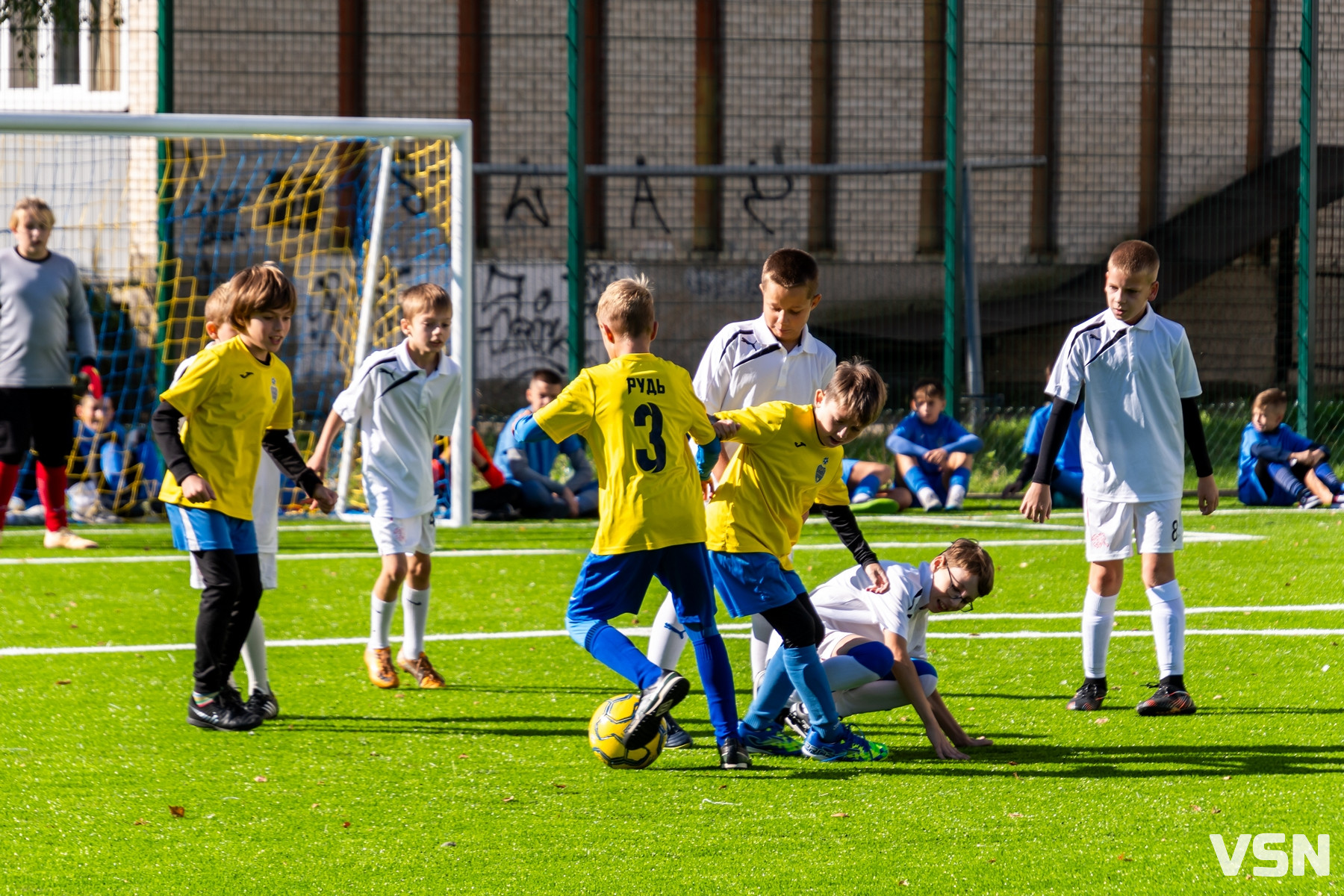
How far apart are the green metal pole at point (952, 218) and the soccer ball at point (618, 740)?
807 cm

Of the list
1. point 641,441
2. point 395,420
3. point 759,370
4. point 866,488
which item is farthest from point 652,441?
point 866,488

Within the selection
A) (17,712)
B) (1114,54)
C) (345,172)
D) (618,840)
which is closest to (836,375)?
(618,840)

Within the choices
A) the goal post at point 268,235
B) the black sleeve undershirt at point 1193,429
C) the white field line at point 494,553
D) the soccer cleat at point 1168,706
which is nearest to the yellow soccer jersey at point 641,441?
the soccer cleat at point 1168,706

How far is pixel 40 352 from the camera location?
8797 millimetres

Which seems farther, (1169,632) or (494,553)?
(494,553)

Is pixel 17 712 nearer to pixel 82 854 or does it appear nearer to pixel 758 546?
pixel 82 854

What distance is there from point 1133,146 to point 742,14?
5975 millimetres

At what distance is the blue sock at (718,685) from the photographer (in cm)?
446

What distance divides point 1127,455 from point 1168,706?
904 mm

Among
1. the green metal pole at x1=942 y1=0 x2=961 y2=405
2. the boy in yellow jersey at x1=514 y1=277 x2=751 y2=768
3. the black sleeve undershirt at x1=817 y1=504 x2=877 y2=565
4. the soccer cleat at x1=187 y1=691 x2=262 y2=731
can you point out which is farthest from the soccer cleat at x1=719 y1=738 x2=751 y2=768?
the green metal pole at x1=942 y1=0 x2=961 y2=405

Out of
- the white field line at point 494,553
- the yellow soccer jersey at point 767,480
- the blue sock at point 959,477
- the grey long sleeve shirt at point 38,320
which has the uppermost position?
the grey long sleeve shirt at point 38,320

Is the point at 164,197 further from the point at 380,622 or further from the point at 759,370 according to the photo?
the point at 759,370

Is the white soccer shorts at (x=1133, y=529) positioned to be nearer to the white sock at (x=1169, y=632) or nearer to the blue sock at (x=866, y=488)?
the white sock at (x=1169, y=632)

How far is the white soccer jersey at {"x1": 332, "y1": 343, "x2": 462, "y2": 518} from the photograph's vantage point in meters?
5.78
